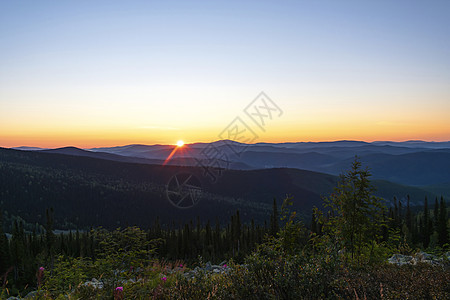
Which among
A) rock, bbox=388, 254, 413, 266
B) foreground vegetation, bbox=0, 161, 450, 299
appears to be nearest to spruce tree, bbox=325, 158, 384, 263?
foreground vegetation, bbox=0, 161, 450, 299

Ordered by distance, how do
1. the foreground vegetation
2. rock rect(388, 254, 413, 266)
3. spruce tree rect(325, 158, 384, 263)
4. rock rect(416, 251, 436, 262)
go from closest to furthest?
the foreground vegetation
rock rect(416, 251, 436, 262)
rock rect(388, 254, 413, 266)
spruce tree rect(325, 158, 384, 263)

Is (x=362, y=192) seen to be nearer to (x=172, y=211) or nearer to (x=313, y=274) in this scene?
(x=313, y=274)

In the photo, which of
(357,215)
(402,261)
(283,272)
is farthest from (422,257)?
(283,272)

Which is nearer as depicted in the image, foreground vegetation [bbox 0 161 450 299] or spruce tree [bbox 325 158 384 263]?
foreground vegetation [bbox 0 161 450 299]

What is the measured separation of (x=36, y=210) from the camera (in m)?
154

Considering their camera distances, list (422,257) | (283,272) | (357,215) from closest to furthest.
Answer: (283,272), (422,257), (357,215)

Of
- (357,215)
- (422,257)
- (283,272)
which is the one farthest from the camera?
(357,215)

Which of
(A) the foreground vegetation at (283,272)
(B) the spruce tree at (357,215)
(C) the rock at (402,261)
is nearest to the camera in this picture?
(A) the foreground vegetation at (283,272)

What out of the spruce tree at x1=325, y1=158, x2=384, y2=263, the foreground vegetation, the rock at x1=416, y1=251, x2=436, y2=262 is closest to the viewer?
the foreground vegetation

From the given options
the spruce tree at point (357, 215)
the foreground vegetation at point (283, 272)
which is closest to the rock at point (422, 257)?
the foreground vegetation at point (283, 272)

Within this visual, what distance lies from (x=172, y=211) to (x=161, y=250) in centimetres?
11549

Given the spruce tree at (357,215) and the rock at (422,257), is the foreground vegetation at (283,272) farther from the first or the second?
the rock at (422,257)

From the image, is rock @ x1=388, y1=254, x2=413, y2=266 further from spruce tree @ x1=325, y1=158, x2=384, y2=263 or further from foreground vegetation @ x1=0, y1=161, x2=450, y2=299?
spruce tree @ x1=325, y1=158, x2=384, y2=263

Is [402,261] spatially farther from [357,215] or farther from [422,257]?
[357,215]
